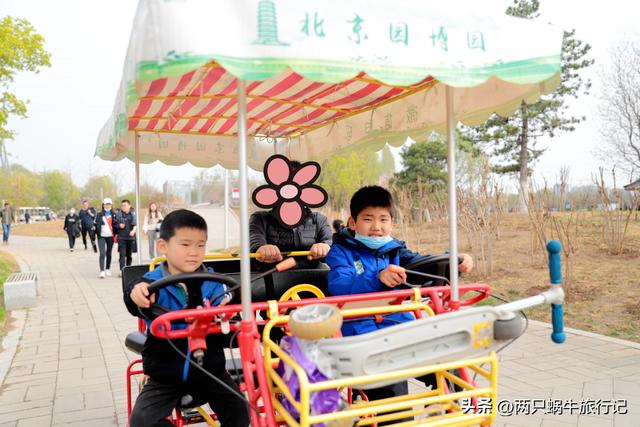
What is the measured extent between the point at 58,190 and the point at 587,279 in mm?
64653

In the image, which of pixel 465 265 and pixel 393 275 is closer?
pixel 393 275

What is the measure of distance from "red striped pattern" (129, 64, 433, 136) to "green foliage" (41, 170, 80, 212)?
6274 centimetres

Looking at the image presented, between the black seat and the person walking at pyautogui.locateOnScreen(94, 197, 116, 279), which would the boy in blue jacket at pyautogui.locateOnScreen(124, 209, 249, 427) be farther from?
the person walking at pyautogui.locateOnScreen(94, 197, 116, 279)

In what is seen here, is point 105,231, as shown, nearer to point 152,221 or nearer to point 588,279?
point 152,221

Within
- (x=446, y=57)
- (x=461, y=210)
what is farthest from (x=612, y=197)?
(x=446, y=57)

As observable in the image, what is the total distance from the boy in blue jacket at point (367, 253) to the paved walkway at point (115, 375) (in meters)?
1.54

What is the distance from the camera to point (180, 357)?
2.38m

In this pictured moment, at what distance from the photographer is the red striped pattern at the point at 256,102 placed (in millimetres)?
2904

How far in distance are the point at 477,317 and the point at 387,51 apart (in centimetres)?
102

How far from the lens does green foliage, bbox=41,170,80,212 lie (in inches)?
2370

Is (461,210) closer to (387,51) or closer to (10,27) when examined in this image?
(387,51)

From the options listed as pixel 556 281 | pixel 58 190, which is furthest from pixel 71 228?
pixel 58 190

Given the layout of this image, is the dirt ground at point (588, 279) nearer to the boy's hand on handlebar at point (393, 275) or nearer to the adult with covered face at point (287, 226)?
the adult with covered face at point (287, 226)

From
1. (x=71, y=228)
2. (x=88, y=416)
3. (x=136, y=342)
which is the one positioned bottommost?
(x=88, y=416)
